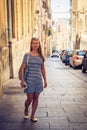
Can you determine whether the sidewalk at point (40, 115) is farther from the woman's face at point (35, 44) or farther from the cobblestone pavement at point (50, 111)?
the woman's face at point (35, 44)

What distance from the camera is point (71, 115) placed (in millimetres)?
7641

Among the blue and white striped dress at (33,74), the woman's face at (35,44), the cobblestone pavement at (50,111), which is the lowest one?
the cobblestone pavement at (50,111)

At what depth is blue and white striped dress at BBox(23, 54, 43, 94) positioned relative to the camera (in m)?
6.99

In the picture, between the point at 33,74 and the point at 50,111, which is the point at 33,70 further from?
the point at 50,111

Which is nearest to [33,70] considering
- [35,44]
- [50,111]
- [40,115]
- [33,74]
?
[33,74]

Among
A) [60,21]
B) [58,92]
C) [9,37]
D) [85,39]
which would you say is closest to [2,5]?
[9,37]

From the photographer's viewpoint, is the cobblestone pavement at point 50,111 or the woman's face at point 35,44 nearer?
the cobblestone pavement at point 50,111

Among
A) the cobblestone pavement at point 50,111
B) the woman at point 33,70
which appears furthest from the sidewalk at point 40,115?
the woman at point 33,70

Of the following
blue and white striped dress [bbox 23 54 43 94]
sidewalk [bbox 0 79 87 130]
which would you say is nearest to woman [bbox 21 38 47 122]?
blue and white striped dress [bbox 23 54 43 94]

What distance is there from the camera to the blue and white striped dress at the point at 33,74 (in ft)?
22.9

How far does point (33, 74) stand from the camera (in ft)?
23.1

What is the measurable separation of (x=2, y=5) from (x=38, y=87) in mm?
7184

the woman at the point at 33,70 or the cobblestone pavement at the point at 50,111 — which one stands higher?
the woman at the point at 33,70

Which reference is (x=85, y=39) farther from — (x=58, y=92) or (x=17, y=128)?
(x=17, y=128)
